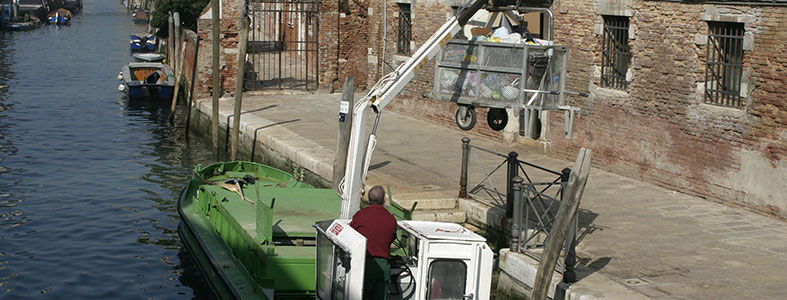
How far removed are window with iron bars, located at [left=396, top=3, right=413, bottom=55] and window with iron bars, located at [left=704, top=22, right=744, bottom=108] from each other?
1040cm

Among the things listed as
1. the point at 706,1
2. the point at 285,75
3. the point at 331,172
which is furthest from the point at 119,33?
the point at 706,1

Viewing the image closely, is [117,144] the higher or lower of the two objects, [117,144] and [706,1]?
the lower

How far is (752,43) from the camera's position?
44.6ft

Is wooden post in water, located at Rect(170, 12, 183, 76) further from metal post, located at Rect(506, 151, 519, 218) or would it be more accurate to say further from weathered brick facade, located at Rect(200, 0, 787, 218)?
metal post, located at Rect(506, 151, 519, 218)

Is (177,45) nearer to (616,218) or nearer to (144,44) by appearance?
(144,44)

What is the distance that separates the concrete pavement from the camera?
10227 millimetres

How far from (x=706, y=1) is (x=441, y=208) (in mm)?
5048

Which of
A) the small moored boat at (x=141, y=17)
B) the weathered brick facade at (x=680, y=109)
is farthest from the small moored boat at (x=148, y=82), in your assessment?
the small moored boat at (x=141, y=17)

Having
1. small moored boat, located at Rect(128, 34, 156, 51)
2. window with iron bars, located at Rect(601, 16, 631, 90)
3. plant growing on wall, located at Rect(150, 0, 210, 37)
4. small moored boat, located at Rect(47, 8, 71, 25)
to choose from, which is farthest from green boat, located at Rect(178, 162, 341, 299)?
small moored boat, located at Rect(47, 8, 71, 25)

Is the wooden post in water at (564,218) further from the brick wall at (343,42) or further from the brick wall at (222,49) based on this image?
the brick wall at (222,49)

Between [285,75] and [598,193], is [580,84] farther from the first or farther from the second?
[285,75]

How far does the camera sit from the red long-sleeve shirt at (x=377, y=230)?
28.3 feet

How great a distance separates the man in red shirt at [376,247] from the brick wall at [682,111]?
695cm

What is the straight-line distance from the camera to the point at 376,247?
862 cm
